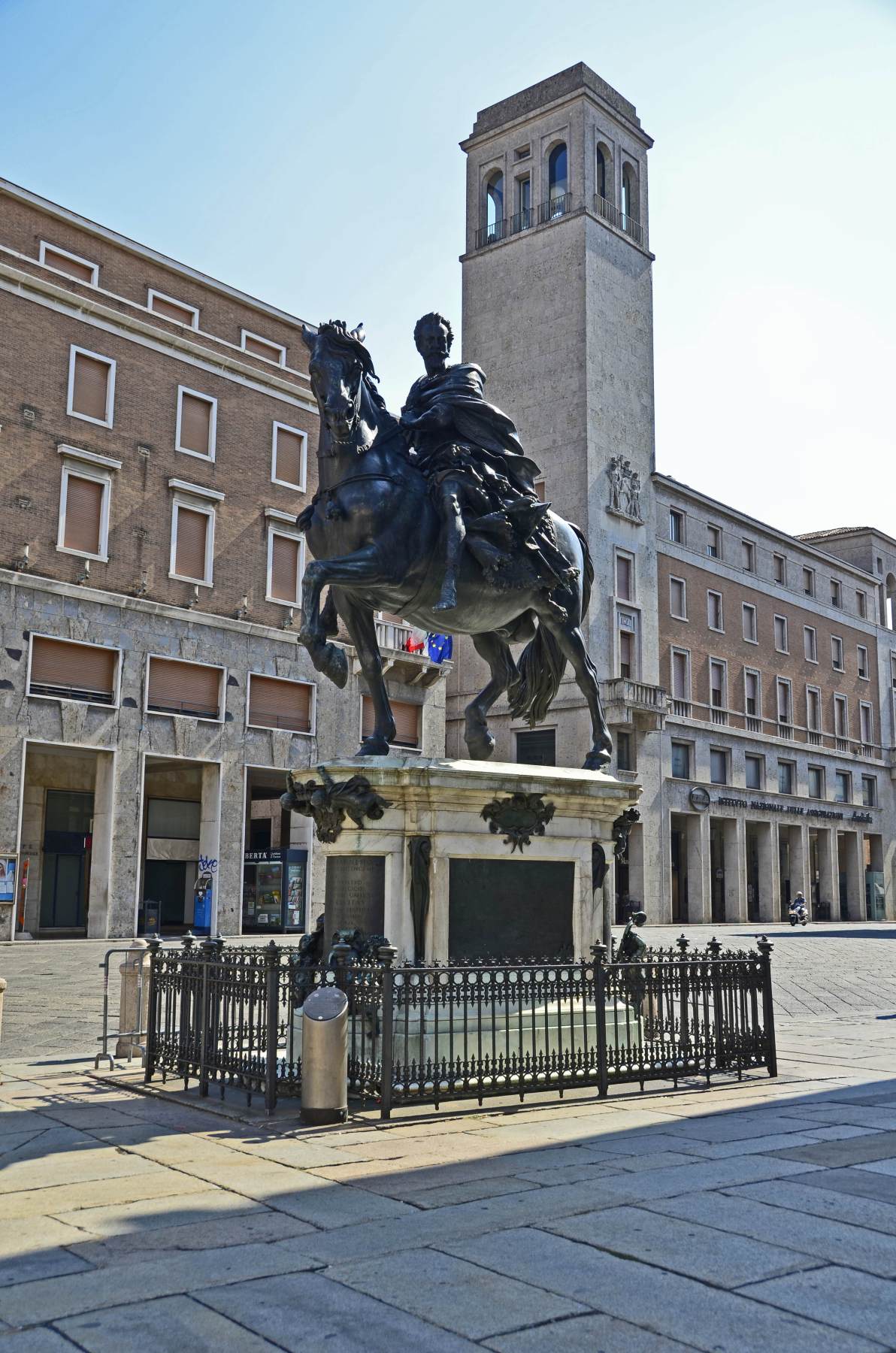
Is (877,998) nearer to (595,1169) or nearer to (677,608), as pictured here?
(595,1169)

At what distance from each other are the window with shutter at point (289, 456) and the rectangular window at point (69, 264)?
6604 mm

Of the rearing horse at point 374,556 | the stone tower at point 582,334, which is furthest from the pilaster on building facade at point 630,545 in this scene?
the rearing horse at point 374,556

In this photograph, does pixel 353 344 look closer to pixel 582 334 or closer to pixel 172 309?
pixel 172 309

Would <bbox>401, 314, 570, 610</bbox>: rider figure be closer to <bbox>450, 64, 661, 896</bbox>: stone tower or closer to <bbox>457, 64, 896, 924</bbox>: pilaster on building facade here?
<bbox>457, 64, 896, 924</bbox>: pilaster on building facade

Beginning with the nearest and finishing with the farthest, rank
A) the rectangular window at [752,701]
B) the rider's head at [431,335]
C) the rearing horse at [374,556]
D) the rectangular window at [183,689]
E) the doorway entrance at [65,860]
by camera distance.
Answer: the rearing horse at [374,556]
the rider's head at [431,335]
the rectangular window at [183,689]
the doorway entrance at [65,860]
the rectangular window at [752,701]

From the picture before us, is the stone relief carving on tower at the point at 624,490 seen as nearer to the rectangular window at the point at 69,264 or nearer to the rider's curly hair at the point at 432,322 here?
the rectangular window at the point at 69,264

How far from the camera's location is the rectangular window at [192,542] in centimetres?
3353

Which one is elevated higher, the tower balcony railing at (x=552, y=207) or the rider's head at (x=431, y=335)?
the tower balcony railing at (x=552, y=207)

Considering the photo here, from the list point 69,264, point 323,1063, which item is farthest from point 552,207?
point 323,1063

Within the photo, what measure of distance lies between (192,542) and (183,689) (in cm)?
424

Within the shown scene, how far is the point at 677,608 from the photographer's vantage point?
5178 cm

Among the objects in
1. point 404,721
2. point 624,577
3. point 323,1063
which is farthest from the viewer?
point 624,577

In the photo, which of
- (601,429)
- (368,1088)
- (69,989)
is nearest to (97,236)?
(601,429)

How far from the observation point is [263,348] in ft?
126
